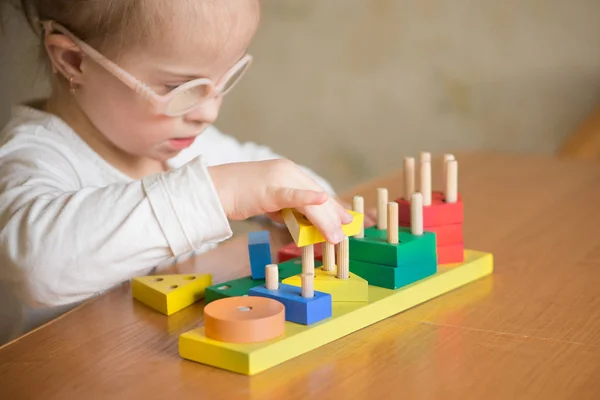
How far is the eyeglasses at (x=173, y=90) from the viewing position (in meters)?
0.91

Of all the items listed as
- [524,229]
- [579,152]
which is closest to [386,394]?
[524,229]

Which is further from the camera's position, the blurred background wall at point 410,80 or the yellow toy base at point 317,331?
the blurred background wall at point 410,80

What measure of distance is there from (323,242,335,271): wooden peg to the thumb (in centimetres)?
4

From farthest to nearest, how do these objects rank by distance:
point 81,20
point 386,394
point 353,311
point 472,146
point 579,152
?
point 472,146
point 579,152
point 81,20
point 353,311
point 386,394

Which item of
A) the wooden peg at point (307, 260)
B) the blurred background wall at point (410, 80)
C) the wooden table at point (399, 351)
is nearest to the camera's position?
the wooden table at point (399, 351)

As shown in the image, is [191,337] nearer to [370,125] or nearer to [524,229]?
[524,229]

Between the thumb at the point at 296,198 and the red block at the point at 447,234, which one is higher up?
the thumb at the point at 296,198

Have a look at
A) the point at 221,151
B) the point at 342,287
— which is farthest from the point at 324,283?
the point at 221,151

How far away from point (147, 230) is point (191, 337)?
14cm

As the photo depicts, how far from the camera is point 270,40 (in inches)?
92.2

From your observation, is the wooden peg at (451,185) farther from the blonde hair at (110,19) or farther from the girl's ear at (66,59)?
the girl's ear at (66,59)

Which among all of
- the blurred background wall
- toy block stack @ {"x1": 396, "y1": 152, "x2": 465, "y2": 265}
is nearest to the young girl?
toy block stack @ {"x1": 396, "y1": 152, "x2": 465, "y2": 265}

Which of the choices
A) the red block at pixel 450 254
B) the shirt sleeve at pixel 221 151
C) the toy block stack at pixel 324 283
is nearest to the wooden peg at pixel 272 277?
the toy block stack at pixel 324 283

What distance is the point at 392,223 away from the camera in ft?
2.47
